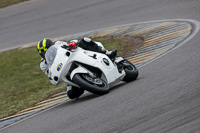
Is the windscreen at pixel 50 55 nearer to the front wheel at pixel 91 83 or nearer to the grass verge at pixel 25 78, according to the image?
the front wheel at pixel 91 83

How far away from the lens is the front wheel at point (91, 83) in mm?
8375

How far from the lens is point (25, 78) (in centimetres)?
1316

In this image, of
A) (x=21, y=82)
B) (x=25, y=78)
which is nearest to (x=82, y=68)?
(x=21, y=82)

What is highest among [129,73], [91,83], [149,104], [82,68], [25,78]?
[149,104]

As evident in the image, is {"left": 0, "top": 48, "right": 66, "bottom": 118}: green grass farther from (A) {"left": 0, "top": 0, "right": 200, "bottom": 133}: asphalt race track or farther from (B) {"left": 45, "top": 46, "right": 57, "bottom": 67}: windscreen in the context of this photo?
(B) {"left": 45, "top": 46, "right": 57, "bottom": 67}: windscreen

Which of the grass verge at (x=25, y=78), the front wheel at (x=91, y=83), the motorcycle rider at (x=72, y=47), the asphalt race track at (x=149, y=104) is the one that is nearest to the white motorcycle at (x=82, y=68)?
the front wheel at (x=91, y=83)

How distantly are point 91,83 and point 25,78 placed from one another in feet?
16.4

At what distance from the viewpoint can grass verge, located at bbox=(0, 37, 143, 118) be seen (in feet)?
35.4

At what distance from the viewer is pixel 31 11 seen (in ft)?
70.3

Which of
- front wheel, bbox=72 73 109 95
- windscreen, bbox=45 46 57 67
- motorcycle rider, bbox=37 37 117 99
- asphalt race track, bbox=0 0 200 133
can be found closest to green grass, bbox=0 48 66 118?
motorcycle rider, bbox=37 37 117 99

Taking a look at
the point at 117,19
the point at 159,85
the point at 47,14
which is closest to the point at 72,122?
the point at 159,85

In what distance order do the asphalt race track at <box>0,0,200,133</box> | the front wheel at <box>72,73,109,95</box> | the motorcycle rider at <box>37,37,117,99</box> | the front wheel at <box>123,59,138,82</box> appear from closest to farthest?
1. the asphalt race track at <box>0,0,200,133</box>
2. the front wheel at <box>72,73,109,95</box>
3. the motorcycle rider at <box>37,37,117,99</box>
4. the front wheel at <box>123,59,138,82</box>

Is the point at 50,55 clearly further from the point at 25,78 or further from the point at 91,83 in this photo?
the point at 25,78

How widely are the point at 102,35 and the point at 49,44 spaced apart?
21.2 feet
